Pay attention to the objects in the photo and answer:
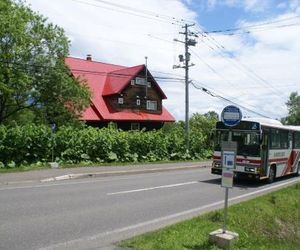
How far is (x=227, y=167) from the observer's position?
8844 millimetres

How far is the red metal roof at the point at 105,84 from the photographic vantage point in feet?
159

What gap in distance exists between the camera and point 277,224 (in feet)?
38.4

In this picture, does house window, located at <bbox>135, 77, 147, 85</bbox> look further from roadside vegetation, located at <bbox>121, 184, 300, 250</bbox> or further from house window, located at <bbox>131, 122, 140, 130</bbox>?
roadside vegetation, located at <bbox>121, 184, 300, 250</bbox>

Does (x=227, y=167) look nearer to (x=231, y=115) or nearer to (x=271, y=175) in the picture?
(x=231, y=115)

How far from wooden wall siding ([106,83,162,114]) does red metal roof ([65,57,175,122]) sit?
486mm

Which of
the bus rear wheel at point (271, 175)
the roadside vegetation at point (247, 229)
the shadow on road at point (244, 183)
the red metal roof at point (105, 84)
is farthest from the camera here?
the red metal roof at point (105, 84)

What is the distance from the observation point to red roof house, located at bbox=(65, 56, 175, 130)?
161ft

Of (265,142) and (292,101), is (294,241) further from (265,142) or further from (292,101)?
(292,101)

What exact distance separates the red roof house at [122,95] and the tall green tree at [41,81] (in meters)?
5.56

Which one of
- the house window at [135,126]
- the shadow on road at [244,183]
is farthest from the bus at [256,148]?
the house window at [135,126]

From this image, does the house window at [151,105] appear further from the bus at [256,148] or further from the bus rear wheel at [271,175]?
the bus rear wheel at [271,175]

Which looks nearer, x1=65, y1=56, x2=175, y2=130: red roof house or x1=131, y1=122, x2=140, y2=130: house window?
x1=65, y1=56, x2=175, y2=130: red roof house

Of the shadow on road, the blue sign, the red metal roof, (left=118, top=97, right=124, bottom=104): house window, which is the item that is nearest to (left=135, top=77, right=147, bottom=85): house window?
the red metal roof

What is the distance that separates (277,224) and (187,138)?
24.5m
